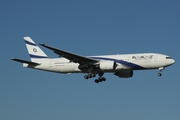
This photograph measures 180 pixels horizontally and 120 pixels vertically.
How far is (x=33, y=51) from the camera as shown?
67.6m

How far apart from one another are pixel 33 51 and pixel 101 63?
42.7 ft

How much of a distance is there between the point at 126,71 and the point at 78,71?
22.4 ft

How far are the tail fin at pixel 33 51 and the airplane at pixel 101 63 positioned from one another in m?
1.19

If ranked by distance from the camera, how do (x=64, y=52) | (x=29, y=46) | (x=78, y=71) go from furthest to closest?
(x=29, y=46)
(x=78, y=71)
(x=64, y=52)

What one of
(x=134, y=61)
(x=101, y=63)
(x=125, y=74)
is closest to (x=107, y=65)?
(x=101, y=63)

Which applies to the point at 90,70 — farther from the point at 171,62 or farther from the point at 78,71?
the point at 171,62

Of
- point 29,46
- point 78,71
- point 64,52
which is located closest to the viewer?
point 64,52

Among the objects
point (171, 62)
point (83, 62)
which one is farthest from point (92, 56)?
point (171, 62)

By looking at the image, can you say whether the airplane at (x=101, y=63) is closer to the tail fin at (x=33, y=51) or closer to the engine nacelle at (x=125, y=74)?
the engine nacelle at (x=125, y=74)

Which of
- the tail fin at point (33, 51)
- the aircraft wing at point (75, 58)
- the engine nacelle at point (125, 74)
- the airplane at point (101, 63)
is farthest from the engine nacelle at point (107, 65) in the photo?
the tail fin at point (33, 51)

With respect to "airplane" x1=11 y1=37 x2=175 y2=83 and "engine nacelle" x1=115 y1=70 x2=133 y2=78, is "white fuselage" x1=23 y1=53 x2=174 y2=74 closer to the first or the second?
"airplane" x1=11 y1=37 x2=175 y2=83

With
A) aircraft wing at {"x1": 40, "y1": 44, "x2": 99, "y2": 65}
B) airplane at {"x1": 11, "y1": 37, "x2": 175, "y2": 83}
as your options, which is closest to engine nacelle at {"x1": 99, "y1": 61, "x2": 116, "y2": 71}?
airplane at {"x1": 11, "y1": 37, "x2": 175, "y2": 83}

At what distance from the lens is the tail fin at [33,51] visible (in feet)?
218

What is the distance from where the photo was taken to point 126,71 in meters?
62.6
